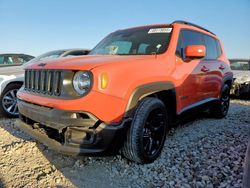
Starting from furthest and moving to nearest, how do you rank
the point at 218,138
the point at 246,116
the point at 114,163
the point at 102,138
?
1. the point at 246,116
2. the point at 218,138
3. the point at 114,163
4. the point at 102,138

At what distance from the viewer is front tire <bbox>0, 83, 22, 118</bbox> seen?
5.44m

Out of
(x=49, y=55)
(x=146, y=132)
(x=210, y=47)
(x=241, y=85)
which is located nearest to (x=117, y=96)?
(x=146, y=132)

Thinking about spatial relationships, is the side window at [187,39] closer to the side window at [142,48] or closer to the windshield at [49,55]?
the side window at [142,48]

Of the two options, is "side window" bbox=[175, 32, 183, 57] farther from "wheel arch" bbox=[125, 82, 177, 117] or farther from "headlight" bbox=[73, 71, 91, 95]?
"headlight" bbox=[73, 71, 91, 95]

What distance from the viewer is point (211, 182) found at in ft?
9.26

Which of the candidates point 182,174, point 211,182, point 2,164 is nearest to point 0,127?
point 2,164

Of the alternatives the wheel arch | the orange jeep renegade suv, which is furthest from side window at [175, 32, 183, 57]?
the wheel arch

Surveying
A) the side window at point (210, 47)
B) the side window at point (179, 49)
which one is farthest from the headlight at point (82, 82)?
the side window at point (210, 47)

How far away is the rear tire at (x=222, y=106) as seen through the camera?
18.5ft

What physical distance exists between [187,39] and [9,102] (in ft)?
12.5

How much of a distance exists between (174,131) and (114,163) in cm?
178

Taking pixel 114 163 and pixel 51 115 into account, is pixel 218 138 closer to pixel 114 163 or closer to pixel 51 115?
pixel 114 163

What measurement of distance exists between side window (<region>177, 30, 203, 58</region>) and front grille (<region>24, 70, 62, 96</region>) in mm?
1836

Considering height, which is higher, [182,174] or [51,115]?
[51,115]
